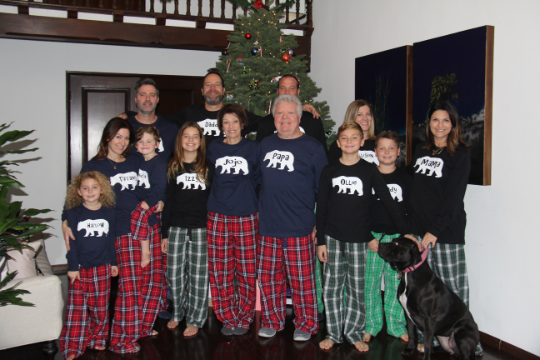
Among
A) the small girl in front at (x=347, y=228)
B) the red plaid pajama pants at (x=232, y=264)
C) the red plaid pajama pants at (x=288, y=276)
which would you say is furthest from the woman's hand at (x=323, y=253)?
the red plaid pajama pants at (x=232, y=264)

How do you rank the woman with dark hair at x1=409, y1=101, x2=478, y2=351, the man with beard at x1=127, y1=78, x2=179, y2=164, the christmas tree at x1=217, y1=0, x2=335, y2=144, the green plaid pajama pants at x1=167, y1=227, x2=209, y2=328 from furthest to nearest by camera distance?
the christmas tree at x1=217, y1=0, x2=335, y2=144 → the man with beard at x1=127, y1=78, x2=179, y2=164 → the green plaid pajama pants at x1=167, y1=227, x2=209, y2=328 → the woman with dark hair at x1=409, y1=101, x2=478, y2=351

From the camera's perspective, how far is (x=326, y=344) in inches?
106

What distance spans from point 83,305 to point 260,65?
2478mm

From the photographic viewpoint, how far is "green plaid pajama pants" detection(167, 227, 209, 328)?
2832 millimetres

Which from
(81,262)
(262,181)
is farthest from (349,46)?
(81,262)

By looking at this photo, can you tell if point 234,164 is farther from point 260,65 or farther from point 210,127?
point 260,65

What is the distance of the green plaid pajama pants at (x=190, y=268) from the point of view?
2.83 m

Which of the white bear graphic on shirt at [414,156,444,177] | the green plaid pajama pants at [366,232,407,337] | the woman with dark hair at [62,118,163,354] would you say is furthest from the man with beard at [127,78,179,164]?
the white bear graphic on shirt at [414,156,444,177]

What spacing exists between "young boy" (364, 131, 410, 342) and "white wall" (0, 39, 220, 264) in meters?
3.45

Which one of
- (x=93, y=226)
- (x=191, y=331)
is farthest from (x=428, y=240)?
(x=93, y=226)

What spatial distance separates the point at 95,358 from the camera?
8.46 ft

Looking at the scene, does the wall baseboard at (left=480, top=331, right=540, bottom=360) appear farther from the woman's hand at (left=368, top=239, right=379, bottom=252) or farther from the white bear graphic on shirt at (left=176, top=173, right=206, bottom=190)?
the white bear graphic on shirt at (left=176, top=173, right=206, bottom=190)

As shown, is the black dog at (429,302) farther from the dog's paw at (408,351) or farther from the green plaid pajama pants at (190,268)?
the green plaid pajama pants at (190,268)

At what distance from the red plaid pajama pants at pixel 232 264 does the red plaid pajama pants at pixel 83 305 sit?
2.22 ft
